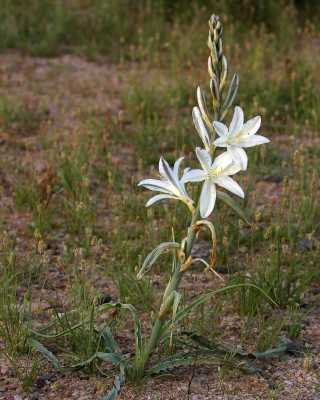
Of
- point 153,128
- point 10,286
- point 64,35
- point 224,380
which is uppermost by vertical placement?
point 64,35

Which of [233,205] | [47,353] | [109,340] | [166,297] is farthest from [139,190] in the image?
[233,205]

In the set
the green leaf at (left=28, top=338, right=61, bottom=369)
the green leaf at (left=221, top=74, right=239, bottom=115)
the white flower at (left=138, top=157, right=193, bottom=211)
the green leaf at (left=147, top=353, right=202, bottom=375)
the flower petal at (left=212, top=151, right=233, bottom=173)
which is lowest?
the green leaf at (left=147, top=353, right=202, bottom=375)

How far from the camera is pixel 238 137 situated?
315 centimetres

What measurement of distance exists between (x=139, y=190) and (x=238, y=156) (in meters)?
2.25

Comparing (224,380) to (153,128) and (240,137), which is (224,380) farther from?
(153,128)

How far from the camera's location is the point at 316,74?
6824mm

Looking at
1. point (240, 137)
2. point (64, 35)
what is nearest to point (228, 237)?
point (240, 137)

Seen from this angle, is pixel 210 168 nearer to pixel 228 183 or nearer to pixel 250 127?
pixel 228 183

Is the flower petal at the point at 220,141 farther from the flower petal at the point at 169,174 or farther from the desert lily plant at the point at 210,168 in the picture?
the flower petal at the point at 169,174

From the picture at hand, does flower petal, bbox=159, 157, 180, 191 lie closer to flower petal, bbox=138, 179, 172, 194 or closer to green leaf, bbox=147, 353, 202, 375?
flower petal, bbox=138, 179, 172, 194

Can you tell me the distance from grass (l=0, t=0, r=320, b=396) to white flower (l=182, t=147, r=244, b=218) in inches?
28.8

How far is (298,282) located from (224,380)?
88cm

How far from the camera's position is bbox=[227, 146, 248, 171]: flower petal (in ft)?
10.1

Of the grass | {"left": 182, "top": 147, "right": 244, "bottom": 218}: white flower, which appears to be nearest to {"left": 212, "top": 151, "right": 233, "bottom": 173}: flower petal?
Result: {"left": 182, "top": 147, "right": 244, "bottom": 218}: white flower
